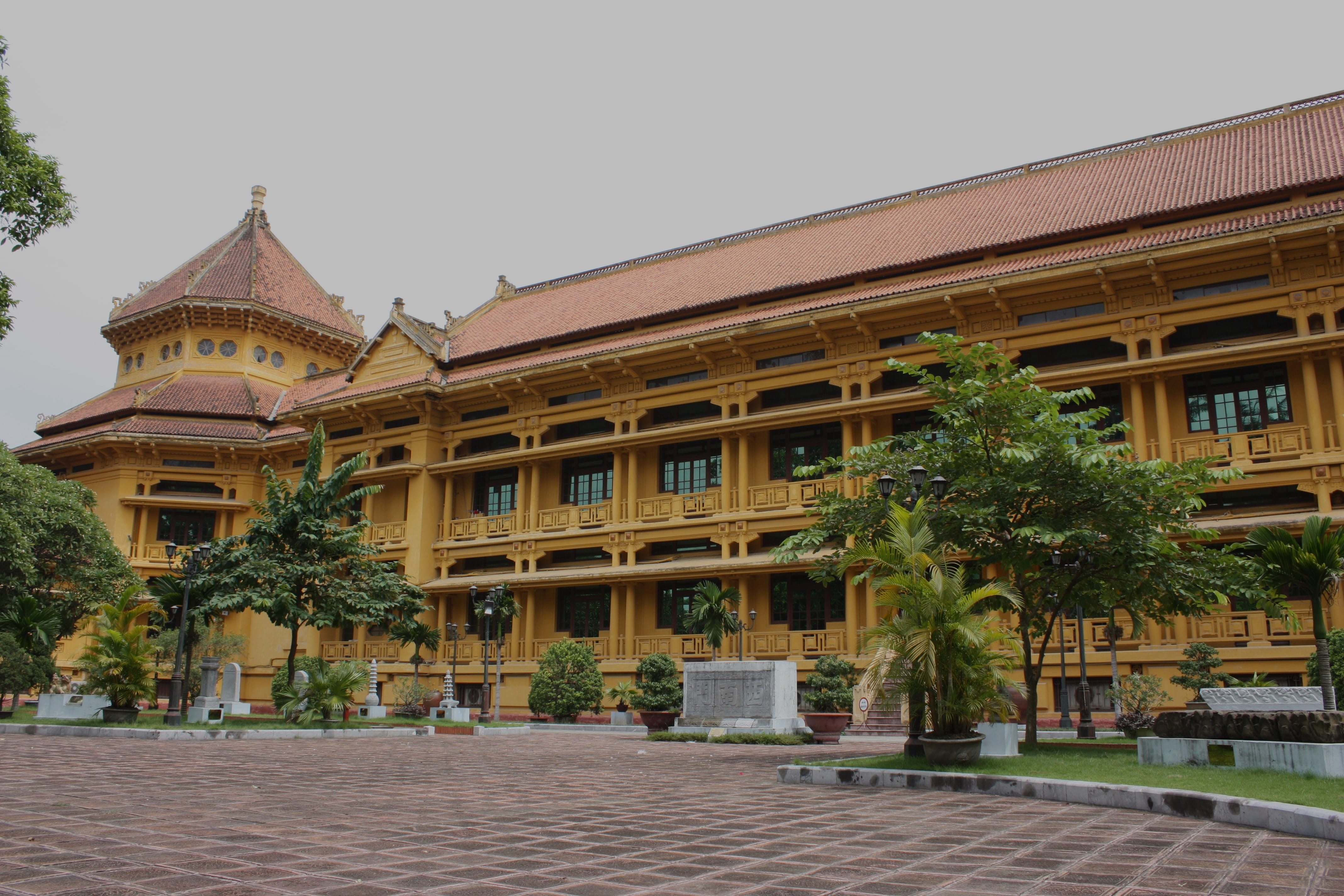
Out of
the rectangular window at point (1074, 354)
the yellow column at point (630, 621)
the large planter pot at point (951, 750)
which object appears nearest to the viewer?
the large planter pot at point (951, 750)

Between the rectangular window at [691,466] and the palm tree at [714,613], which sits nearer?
the palm tree at [714,613]

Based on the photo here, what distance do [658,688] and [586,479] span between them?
35.2ft

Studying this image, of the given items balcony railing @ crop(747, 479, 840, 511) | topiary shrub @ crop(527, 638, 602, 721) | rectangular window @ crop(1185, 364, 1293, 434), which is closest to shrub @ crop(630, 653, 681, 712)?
topiary shrub @ crop(527, 638, 602, 721)

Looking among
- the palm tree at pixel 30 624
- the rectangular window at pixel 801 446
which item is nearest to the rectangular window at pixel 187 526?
the palm tree at pixel 30 624

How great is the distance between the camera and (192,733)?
19609mm

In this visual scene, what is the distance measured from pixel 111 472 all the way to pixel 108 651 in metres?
21.9

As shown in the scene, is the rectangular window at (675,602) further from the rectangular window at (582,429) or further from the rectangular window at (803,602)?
the rectangular window at (582,429)

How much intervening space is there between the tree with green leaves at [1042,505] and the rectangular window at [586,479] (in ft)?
58.6

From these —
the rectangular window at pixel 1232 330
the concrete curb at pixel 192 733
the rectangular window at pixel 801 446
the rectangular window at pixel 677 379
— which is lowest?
the concrete curb at pixel 192 733

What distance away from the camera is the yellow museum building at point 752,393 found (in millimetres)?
24109

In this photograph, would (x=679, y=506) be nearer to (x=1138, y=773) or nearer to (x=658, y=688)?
(x=658, y=688)

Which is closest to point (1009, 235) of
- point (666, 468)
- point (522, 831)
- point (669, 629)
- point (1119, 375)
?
point (1119, 375)

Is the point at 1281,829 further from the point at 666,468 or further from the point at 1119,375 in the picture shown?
the point at 666,468

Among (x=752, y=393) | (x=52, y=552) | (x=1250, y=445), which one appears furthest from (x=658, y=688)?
(x=52, y=552)
